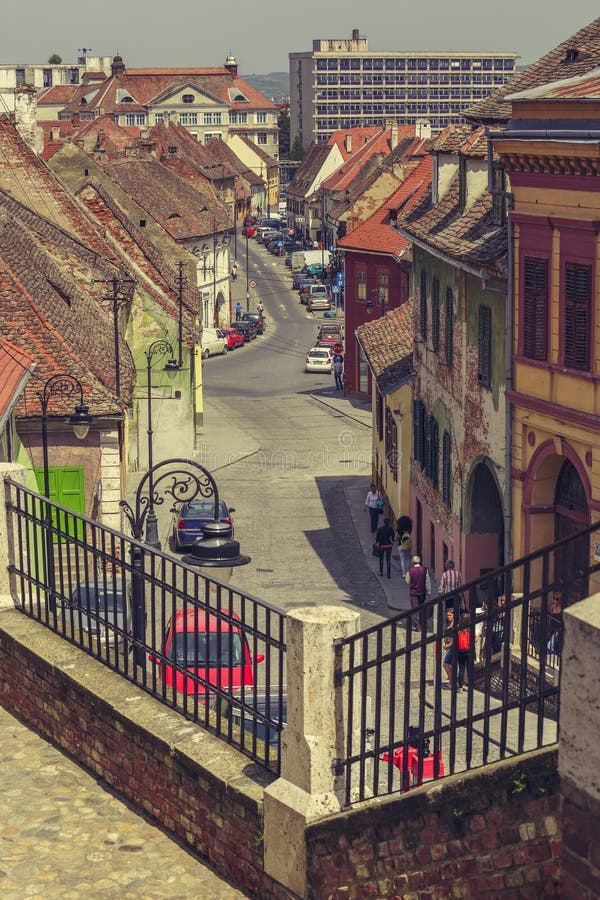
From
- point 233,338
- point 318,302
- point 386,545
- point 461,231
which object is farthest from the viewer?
point 318,302

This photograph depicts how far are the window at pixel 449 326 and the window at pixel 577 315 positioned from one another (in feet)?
25.5

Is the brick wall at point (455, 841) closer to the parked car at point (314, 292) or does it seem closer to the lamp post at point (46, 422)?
the lamp post at point (46, 422)

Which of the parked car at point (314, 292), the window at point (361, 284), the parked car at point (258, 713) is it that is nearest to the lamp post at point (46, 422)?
the parked car at point (258, 713)

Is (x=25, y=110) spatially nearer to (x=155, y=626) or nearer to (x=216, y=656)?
(x=155, y=626)

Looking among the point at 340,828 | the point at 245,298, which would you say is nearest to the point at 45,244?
the point at 340,828

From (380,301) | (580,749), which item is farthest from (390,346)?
(580,749)

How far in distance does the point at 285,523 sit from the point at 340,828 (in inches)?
1521

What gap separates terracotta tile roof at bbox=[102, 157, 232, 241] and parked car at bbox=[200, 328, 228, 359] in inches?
232

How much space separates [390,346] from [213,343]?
47.3m

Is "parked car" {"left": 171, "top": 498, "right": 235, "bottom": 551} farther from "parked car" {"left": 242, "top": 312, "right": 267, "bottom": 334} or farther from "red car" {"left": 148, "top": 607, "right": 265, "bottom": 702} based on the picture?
"parked car" {"left": 242, "top": 312, "right": 267, "bottom": 334}

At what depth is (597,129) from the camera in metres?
26.9

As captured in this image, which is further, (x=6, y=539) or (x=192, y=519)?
(x=192, y=519)

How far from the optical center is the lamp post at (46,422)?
13961 millimetres

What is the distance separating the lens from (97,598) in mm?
13289
